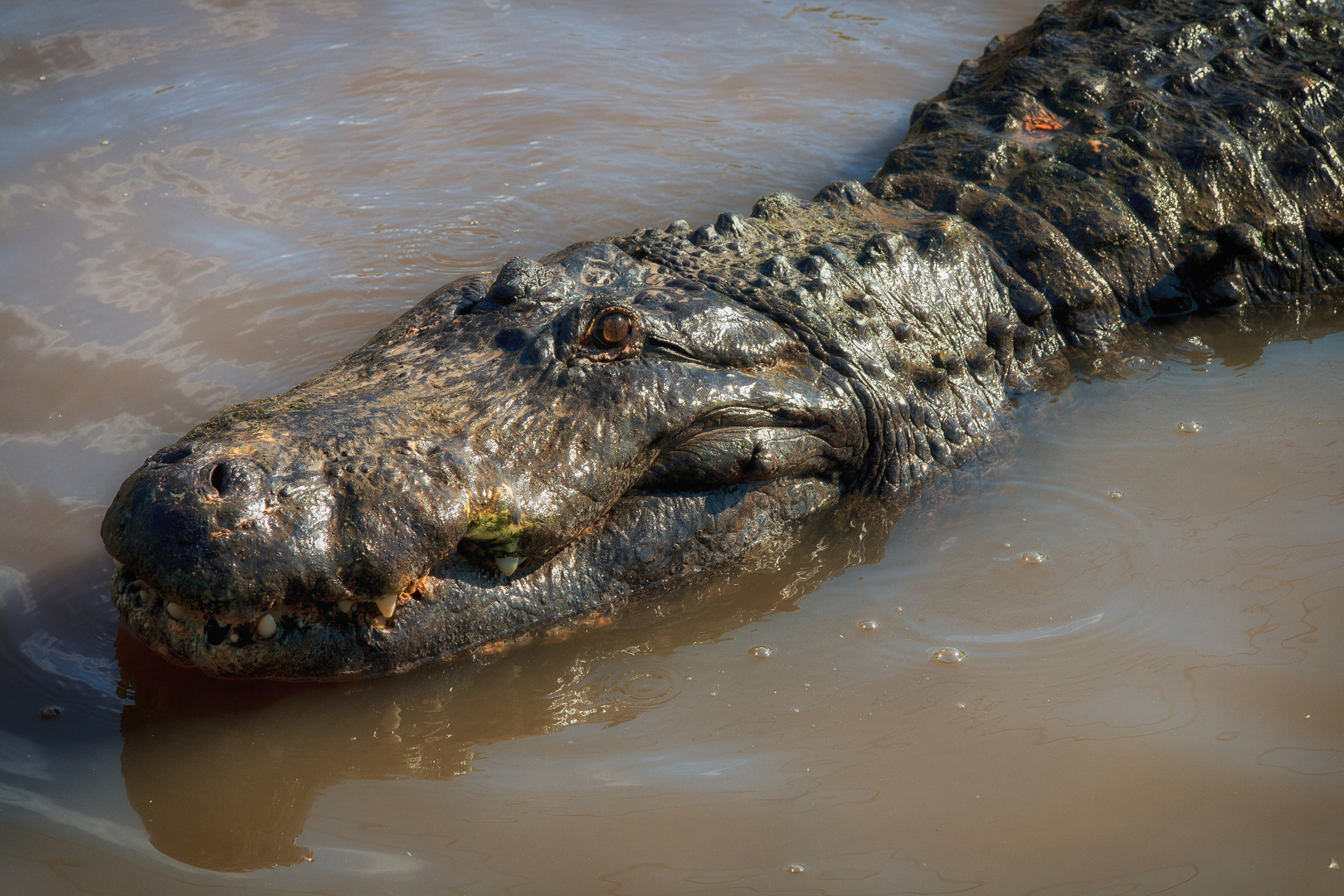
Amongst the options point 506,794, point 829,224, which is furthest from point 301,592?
point 829,224

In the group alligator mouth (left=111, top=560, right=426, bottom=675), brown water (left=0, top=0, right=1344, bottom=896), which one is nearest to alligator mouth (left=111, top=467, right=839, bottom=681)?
alligator mouth (left=111, top=560, right=426, bottom=675)

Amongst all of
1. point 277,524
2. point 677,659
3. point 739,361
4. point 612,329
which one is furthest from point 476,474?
point 739,361

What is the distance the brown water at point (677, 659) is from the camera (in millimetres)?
2506

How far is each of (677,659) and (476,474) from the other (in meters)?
0.89

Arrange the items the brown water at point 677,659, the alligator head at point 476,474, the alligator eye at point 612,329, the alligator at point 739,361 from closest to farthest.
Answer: the brown water at point 677,659 → the alligator head at point 476,474 → the alligator at point 739,361 → the alligator eye at point 612,329

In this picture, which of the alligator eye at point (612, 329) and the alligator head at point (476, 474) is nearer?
the alligator head at point (476, 474)

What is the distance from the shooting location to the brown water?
8.22 ft

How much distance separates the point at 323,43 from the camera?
775 centimetres

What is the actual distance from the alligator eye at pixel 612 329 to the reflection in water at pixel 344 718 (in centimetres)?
89

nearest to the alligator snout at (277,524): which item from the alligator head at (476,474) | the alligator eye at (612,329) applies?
the alligator head at (476,474)

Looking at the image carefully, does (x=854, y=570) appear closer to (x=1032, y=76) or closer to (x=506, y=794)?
(x=506, y=794)

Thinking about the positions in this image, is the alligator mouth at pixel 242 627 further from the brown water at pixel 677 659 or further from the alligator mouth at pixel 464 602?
the brown water at pixel 677 659

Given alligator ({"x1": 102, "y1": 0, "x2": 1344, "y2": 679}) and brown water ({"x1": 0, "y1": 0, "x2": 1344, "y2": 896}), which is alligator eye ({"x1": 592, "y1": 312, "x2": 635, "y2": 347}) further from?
brown water ({"x1": 0, "y1": 0, "x2": 1344, "y2": 896})

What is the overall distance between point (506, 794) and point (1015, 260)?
3257mm
